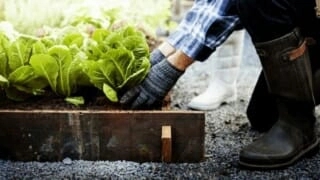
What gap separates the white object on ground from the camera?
1511 mm

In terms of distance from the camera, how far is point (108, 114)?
104cm

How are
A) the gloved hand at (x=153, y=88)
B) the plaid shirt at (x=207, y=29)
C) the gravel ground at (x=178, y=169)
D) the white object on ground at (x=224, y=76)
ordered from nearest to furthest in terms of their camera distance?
the gravel ground at (x=178, y=169) → the gloved hand at (x=153, y=88) → the plaid shirt at (x=207, y=29) → the white object on ground at (x=224, y=76)

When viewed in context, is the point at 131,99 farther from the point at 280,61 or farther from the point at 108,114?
the point at 280,61

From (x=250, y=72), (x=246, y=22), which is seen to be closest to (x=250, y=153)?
(x=246, y=22)

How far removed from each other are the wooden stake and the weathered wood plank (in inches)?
0.5

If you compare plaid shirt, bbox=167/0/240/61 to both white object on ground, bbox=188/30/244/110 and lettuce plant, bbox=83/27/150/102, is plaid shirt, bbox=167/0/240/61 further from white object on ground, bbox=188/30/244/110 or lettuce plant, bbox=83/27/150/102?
white object on ground, bbox=188/30/244/110

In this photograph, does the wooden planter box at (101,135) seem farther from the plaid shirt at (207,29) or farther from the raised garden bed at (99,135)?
the plaid shirt at (207,29)

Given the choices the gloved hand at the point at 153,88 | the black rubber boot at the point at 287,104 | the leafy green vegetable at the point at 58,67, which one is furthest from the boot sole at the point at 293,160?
the leafy green vegetable at the point at 58,67

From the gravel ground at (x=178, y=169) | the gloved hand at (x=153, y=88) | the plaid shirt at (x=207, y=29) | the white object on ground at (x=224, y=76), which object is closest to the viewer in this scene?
the gravel ground at (x=178, y=169)

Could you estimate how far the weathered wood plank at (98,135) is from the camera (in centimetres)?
104

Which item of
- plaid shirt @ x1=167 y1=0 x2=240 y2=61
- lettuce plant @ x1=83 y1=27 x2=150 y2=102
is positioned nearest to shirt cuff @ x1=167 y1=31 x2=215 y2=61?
plaid shirt @ x1=167 y1=0 x2=240 y2=61

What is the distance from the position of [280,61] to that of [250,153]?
0.61 feet

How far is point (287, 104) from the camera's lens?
3.51 feet

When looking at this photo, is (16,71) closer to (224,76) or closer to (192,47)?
(192,47)
